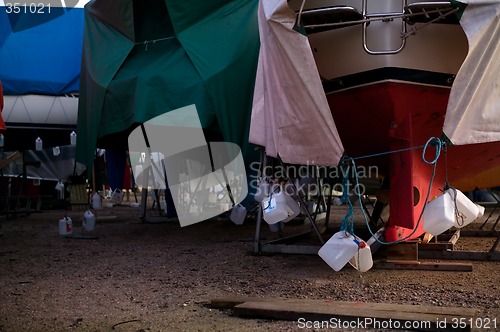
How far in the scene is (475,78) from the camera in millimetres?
3807

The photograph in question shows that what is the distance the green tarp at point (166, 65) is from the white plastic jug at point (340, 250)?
2.49 meters

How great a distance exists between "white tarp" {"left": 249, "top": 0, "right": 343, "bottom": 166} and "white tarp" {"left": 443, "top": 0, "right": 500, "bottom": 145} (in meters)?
0.84

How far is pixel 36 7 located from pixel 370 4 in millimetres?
8761

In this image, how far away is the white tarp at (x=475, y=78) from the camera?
374 centimetres

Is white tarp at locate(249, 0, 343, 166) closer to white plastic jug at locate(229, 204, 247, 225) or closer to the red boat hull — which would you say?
the red boat hull

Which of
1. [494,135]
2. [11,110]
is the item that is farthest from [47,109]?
[494,135]

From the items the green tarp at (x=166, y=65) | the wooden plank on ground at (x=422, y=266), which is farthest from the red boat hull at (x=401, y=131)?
the green tarp at (x=166, y=65)

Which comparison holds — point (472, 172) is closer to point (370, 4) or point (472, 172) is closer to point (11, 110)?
point (370, 4)

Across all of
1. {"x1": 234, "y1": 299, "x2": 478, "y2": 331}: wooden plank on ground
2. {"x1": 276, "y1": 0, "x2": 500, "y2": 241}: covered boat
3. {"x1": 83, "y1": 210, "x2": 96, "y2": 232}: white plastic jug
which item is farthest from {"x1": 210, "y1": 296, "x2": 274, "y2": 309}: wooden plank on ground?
{"x1": 83, "y1": 210, "x2": 96, "y2": 232}: white plastic jug

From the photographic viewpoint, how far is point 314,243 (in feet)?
20.7

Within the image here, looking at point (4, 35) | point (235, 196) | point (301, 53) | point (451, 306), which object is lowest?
point (451, 306)

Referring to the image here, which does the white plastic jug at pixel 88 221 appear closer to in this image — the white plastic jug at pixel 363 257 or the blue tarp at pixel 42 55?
the blue tarp at pixel 42 55

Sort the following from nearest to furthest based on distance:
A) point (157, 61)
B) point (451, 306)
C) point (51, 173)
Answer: point (451, 306)
point (157, 61)
point (51, 173)

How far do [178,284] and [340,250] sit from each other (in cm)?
123
